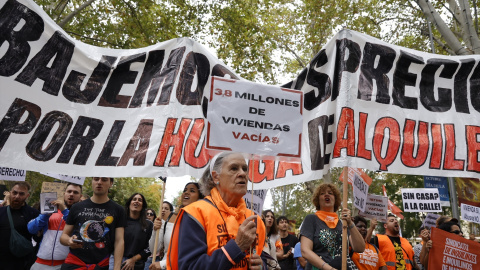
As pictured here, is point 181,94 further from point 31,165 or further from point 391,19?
point 391,19

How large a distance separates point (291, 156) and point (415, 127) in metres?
2.15

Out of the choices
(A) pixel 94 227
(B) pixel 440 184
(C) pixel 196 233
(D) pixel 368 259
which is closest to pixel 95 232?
(A) pixel 94 227

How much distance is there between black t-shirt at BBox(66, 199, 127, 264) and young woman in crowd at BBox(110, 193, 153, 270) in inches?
52.3

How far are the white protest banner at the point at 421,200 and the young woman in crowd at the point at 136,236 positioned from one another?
5.94 m

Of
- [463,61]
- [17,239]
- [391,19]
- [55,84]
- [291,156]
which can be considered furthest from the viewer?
[391,19]

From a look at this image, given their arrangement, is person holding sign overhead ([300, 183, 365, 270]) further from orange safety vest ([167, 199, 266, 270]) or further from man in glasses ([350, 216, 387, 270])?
orange safety vest ([167, 199, 266, 270])

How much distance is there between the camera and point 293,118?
154 inches

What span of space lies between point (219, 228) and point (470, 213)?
327 inches

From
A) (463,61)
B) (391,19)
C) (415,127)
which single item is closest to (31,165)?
(415,127)

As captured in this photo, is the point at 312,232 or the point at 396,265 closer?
the point at 312,232

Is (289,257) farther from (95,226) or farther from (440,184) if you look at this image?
(440,184)

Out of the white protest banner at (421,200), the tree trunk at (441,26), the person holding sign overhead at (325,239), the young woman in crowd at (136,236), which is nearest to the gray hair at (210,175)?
the person holding sign overhead at (325,239)

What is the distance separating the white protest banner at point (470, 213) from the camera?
9.53m

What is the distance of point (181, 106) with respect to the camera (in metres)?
5.29
